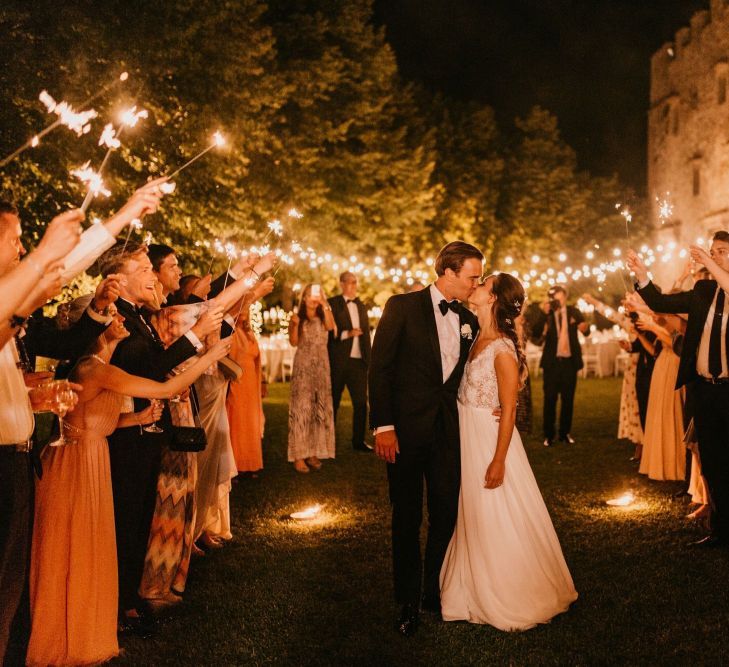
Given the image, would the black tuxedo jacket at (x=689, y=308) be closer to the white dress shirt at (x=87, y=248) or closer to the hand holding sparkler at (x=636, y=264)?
the hand holding sparkler at (x=636, y=264)

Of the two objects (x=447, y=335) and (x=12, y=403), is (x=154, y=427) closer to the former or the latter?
(x=12, y=403)

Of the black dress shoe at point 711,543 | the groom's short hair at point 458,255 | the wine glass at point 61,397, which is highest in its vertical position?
the groom's short hair at point 458,255

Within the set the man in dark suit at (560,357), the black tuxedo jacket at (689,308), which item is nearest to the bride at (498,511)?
the black tuxedo jacket at (689,308)

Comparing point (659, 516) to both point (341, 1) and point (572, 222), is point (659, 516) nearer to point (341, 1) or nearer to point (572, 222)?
point (341, 1)

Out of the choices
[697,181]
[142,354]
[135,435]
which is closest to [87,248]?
[142,354]

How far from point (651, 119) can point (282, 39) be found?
25.9 meters

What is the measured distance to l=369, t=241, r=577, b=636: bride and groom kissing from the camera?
14.7 feet

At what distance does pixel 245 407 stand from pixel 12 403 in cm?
545

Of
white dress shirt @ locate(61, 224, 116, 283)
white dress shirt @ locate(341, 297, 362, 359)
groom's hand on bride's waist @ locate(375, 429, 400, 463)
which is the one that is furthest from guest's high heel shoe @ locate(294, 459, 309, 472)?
white dress shirt @ locate(61, 224, 116, 283)

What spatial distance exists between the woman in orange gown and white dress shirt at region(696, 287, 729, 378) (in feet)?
15.2

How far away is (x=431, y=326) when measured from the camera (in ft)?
15.2

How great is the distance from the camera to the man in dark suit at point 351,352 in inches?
421

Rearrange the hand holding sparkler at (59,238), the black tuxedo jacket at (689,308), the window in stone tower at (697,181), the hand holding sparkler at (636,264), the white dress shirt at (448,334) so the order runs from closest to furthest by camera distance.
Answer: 1. the hand holding sparkler at (59,238)
2. the white dress shirt at (448,334)
3. the hand holding sparkler at (636,264)
4. the black tuxedo jacket at (689,308)
5. the window in stone tower at (697,181)

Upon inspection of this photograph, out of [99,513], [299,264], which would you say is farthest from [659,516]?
[299,264]
